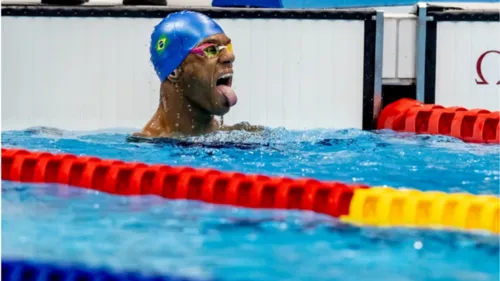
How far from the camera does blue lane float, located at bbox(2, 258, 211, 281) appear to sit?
242 centimetres

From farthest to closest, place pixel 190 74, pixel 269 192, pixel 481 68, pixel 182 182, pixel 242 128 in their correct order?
1. pixel 481 68
2. pixel 242 128
3. pixel 190 74
4. pixel 182 182
5. pixel 269 192

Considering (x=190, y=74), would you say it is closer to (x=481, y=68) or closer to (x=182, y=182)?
(x=182, y=182)

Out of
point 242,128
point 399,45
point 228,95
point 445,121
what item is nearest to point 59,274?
point 228,95

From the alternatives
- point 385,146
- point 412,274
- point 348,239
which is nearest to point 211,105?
point 385,146

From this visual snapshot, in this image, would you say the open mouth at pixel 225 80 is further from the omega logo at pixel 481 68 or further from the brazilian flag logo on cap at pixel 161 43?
the omega logo at pixel 481 68

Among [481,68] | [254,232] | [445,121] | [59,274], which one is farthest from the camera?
[481,68]

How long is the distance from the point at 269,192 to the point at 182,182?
0.34 metres

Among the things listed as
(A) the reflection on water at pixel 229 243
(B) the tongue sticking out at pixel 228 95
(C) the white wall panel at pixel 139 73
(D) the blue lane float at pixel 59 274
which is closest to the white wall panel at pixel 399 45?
(C) the white wall panel at pixel 139 73

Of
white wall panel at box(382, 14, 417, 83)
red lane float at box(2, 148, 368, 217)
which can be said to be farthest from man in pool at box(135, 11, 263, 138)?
white wall panel at box(382, 14, 417, 83)

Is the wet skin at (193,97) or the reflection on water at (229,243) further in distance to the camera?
the wet skin at (193,97)

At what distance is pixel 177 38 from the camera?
4.69m

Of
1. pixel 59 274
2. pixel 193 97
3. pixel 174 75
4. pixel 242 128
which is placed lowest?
pixel 59 274

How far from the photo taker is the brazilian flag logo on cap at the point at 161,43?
4.71 meters

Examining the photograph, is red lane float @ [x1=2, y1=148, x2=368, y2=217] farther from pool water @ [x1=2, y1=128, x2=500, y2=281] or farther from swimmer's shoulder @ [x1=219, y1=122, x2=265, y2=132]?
swimmer's shoulder @ [x1=219, y1=122, x2=265, y2=132]
